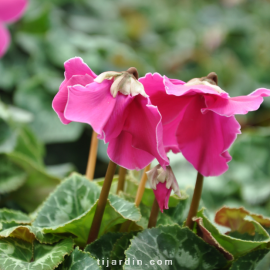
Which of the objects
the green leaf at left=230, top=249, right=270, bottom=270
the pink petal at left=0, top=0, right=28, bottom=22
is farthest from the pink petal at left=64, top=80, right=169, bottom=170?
the pink petal at left=0, top=0, right=28, bottom=22

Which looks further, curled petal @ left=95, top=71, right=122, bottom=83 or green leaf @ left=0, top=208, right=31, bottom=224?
green leaf @ left=0, top=208, right=31, bottom=224

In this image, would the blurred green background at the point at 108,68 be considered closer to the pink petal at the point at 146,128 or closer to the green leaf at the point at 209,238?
the green leaf at the point at 209,238

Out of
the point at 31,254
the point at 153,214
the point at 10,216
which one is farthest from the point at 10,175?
the point at 153,214

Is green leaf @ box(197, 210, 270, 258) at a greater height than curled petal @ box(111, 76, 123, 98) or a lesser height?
lesser

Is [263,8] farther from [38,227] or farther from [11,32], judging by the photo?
[38,227]

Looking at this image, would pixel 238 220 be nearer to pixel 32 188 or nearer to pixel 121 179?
pixel 121 179

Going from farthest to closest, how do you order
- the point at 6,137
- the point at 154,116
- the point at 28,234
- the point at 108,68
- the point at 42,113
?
the point at 108,68, the point at 42,113, the point at 6,137, the point at 28,234, the point at 154,116

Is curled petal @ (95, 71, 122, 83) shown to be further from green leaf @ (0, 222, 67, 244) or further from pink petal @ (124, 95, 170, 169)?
green leaf @ (0, 222, 67, 244)
